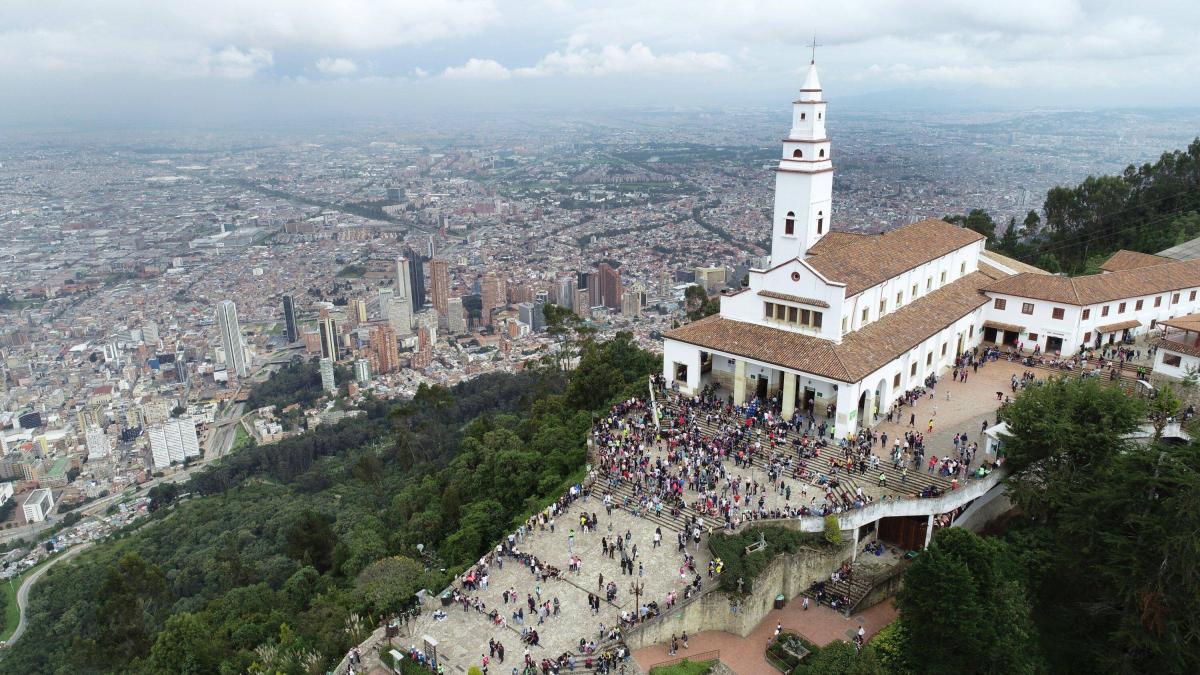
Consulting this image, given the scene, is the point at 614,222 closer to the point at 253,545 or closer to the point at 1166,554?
the point at 253,545

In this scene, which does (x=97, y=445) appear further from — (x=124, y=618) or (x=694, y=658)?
(x=694, y=658)

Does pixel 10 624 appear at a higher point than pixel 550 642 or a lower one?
lower

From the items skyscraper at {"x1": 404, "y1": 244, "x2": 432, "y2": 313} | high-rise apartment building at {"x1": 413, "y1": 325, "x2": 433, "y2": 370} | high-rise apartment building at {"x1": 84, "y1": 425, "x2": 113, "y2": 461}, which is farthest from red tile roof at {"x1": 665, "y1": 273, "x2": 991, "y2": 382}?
skyscraper at {"x1": 404, "y1": 244, "x2": 432, "y2": 313}

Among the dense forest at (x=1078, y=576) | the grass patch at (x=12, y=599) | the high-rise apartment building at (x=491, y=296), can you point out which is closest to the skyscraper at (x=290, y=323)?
the high-rise apartment building at (x=491, y=296)

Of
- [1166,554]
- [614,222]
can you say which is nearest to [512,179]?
[614,222]

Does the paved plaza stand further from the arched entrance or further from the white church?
the white church

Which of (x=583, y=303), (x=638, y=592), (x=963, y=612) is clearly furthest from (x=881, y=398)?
(x=583, y=303)
